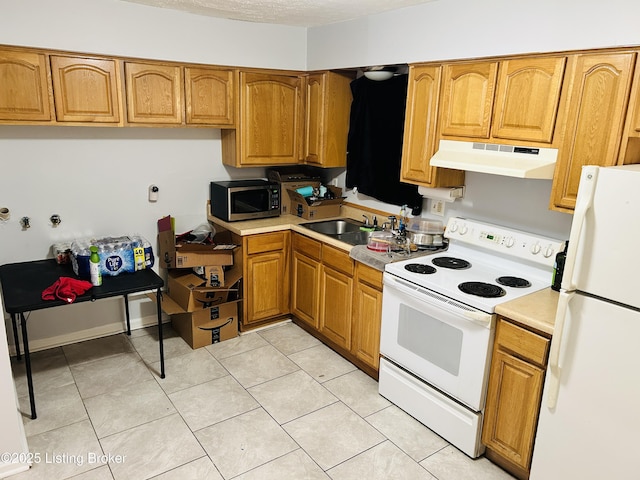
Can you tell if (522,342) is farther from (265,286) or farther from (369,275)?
(265,286)

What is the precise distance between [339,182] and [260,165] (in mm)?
742

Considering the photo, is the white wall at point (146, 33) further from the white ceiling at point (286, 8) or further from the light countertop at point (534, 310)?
the light countertop at point (534, 310)

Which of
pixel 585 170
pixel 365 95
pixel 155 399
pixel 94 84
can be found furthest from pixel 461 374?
pixel 94 84

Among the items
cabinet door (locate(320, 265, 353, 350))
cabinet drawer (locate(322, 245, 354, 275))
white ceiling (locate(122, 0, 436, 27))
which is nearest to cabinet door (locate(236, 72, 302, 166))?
white ceiling (locate(122, 0, 436, 27))

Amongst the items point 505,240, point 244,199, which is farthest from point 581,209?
point 244,199

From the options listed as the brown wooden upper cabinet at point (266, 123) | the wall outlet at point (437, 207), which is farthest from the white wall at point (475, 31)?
the wall outlet at point (437, 207)

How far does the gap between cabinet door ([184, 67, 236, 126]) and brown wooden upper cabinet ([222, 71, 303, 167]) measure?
9cm

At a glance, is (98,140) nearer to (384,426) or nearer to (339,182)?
(339,182)

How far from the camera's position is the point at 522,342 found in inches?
86.0

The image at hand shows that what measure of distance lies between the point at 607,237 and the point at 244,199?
2.63 m

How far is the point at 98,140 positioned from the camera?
3.40 meters

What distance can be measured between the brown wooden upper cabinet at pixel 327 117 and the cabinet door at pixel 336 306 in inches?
38.5

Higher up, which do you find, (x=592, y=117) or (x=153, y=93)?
(x=153, y=93)

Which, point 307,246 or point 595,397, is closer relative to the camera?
point 595,397
